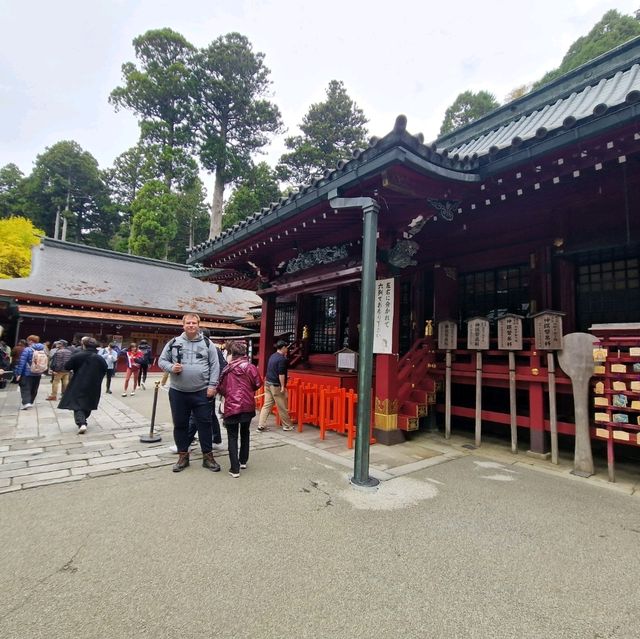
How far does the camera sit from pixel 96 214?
41500mm

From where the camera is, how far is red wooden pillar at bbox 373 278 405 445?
221 inches

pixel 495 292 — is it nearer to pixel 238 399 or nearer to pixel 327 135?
pixel 238 399

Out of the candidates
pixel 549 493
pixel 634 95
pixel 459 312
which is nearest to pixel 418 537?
pixel 549 493

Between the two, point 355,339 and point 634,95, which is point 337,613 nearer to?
point 634,95

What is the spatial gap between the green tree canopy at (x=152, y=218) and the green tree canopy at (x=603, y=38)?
2629 cm

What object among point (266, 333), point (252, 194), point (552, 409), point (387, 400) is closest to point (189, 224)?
point (252, 194)

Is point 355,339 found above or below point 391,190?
below

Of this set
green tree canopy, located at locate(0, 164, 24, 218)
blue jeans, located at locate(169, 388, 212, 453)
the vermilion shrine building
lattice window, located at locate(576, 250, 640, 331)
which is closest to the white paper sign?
the vermilion shrine building

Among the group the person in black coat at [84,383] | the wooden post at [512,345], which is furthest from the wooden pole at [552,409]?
the person in black coat at [84,383]

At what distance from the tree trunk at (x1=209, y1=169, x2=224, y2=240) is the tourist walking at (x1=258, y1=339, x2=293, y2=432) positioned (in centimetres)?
2272

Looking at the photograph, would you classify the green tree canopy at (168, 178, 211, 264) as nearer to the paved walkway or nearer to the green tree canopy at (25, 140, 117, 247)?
the green tree canopy at (25, 140, 117, 247)

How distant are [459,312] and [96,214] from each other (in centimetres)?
4627

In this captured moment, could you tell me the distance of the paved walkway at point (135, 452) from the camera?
4176 millimetres

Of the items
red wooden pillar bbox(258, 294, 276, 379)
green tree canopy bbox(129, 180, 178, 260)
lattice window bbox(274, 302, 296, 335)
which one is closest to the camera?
red wooden pillar bbox(258, 294, 276, 379)
